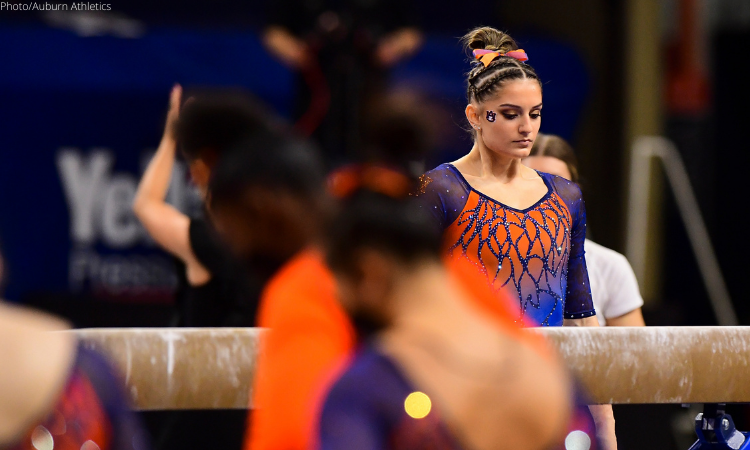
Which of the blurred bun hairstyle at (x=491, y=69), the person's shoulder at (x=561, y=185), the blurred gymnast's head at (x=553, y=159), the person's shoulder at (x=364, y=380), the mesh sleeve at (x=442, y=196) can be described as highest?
the blurred bun hairstyle at (x=491, y=69)

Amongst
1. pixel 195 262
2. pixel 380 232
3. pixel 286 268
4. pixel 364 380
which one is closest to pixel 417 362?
pixel 364 380

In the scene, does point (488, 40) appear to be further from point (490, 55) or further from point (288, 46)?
point (288, 46)

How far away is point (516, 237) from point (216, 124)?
33.9 inches

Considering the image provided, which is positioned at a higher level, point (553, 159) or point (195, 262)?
point (553, 159)

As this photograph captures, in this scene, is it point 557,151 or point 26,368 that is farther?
point 557,151

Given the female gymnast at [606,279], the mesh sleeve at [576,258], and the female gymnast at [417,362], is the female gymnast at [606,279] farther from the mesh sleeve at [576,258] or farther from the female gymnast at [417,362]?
the female gymnast at [417,362]

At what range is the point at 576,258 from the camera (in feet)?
8.01

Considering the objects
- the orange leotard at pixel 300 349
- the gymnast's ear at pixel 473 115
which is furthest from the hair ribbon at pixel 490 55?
the orange leotard at pixel 300 349

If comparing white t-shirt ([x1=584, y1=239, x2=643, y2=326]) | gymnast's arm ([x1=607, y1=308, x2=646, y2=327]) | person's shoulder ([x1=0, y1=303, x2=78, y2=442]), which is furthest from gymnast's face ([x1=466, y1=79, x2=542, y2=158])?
person's shoulder ([x1=0, y1=303, x2=78, y2=442])

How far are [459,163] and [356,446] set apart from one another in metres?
1.26

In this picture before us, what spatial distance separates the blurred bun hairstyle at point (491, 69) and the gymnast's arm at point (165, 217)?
107cm

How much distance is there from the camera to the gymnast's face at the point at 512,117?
229 centimetres

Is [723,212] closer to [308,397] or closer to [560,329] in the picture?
[560,329]

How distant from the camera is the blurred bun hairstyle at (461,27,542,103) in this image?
2305 mm
